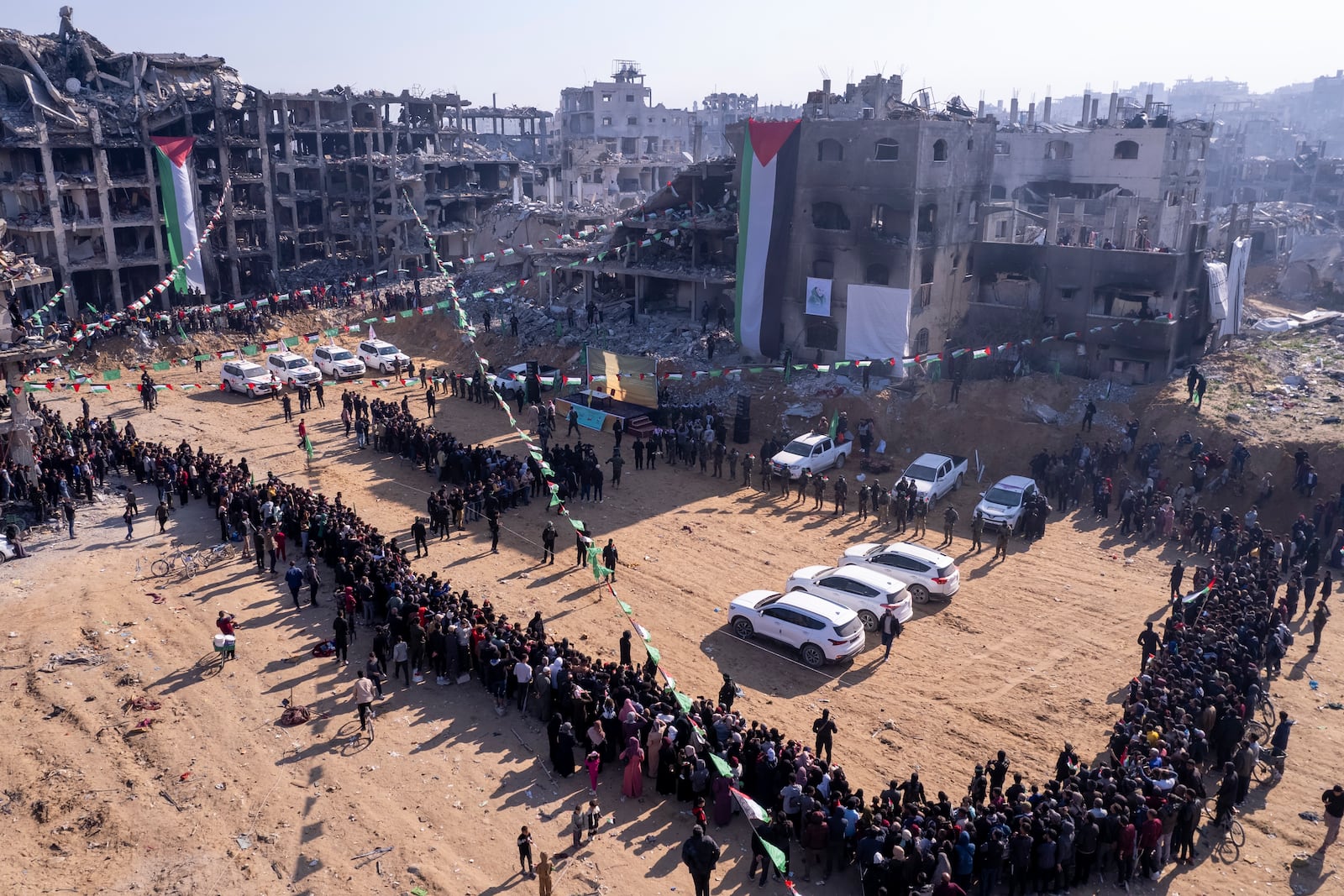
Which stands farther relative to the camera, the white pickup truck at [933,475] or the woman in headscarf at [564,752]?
the white pickup truck at [933,475]

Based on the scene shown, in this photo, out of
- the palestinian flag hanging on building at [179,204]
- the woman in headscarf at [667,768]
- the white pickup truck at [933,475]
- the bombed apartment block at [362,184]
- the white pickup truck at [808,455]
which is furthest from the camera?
the bombed apartment block at [362,184]

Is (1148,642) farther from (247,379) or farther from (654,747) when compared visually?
(247,379)

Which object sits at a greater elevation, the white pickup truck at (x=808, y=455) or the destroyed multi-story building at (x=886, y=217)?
the destroyed multi-story building at (x=886, y=217)

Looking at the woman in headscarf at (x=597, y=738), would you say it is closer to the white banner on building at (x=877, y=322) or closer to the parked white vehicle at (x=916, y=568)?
the parked white vehicle at (x=916, y=568)

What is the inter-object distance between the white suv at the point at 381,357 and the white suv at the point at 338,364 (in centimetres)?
82

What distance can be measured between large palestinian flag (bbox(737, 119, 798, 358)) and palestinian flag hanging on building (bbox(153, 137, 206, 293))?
2935 centimetres

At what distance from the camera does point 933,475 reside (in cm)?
3127

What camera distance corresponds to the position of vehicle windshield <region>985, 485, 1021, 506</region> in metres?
29.0

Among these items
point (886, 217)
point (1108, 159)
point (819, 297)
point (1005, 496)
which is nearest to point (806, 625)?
point (1005, 496)

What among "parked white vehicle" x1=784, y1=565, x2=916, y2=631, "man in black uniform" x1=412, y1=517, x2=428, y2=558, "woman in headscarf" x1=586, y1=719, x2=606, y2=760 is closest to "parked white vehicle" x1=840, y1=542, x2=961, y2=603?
"parked white vehicle" x1=784, y1=565, x2=916, y2=631

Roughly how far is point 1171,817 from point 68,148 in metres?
57.3

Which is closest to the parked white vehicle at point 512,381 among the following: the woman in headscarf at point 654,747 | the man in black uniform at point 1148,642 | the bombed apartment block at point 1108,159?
the woman in headscarf at point 654,747

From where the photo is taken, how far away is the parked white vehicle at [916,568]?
2414cm

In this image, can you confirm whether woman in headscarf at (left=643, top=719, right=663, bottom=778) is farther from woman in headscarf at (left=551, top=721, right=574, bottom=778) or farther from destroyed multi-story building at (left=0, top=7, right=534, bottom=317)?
destroyed multi-story building at (left=0, top=7, right=534, bottom=317)
